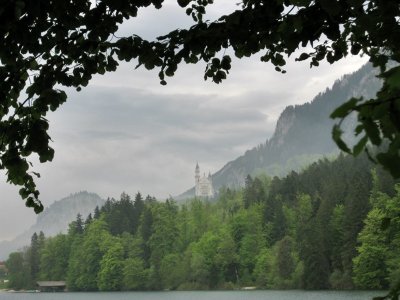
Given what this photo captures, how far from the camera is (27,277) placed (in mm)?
125000

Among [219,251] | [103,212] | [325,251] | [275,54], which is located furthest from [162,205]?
[275,54]

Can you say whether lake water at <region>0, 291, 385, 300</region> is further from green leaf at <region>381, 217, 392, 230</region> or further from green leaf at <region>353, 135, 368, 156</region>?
green leaf at <region>353, 135, 368, 156</region>

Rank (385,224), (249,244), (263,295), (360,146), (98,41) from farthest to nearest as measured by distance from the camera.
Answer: (249,244) < (263,295) < (98,41) < (385,224) < (360,146)

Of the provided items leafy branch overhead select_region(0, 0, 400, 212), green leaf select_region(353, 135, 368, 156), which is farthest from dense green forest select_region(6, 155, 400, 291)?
green leaf select_region(353, 135, 368, 156)

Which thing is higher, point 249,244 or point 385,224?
point 249,244

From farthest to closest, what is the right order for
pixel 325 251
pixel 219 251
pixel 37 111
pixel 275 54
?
pixel 219 251, pixel 325 251, pixel 275 54, pixel 37 111

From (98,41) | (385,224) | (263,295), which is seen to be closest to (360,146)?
(385,224)

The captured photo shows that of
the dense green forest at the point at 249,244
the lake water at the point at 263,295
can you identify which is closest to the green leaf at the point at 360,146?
the lake water at the point at 263,295

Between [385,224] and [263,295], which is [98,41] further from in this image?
[263,295]

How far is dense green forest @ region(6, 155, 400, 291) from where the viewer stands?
6375 centimetres

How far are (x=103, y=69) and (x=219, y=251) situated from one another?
8392 centimetres

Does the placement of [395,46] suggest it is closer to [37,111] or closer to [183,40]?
[183,40]

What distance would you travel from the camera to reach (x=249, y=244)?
302 feet

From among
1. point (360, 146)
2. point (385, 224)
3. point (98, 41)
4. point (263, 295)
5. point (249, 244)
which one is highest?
point (249, 244)
